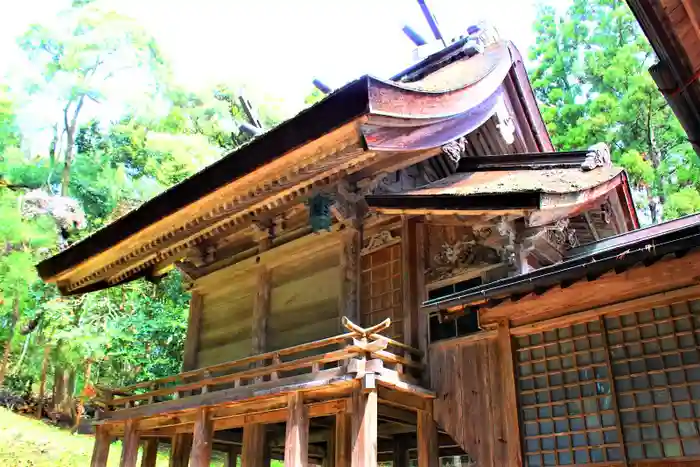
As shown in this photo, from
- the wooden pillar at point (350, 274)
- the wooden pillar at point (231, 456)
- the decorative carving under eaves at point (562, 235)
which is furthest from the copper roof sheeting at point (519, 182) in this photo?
the wooden pillar at point (231, 456)

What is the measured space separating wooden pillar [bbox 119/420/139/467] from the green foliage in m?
16.5

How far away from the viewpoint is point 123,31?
2805cm

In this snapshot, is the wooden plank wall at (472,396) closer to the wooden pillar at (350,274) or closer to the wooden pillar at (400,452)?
the wooden pillar at (350,274)

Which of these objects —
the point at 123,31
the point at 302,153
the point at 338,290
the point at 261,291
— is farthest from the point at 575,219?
the point at 123,31

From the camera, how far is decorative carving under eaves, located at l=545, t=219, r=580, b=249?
7.96 m

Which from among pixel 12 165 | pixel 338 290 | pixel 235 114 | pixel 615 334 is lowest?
pixel 615 334

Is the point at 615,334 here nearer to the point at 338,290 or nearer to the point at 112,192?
the point at 338,290

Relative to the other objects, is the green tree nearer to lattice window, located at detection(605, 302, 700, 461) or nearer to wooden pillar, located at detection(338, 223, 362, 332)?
wooden pillar, located at detection(338, 223, 362, 332)

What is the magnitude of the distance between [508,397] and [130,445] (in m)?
7.09

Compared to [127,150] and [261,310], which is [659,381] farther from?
[127,150]

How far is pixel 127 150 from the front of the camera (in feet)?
97.3

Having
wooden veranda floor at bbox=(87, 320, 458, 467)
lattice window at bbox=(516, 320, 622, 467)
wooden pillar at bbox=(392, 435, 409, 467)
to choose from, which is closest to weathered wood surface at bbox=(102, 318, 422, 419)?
wooden veranda floor at bbox=(87, 320, 458, 467)

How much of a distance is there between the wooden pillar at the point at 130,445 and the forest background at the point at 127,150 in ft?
18.4

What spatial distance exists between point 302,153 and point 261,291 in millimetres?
3709
